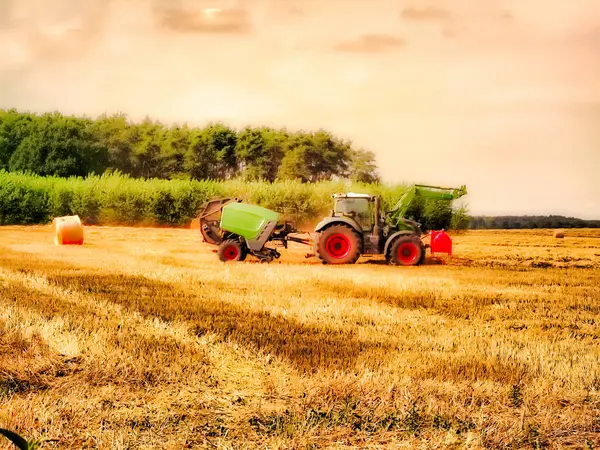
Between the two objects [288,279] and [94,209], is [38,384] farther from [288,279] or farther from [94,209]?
[94,209]

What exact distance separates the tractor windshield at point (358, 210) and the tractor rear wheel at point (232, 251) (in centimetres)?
187

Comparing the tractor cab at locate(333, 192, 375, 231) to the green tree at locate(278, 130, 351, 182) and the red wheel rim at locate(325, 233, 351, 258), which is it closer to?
the red wheel rim at locate(325, 233, 351, 258)

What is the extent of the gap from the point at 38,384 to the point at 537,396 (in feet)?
11.0

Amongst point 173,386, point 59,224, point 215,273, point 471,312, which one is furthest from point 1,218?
point 173,386

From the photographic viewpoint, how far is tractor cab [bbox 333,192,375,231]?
47.7 feet

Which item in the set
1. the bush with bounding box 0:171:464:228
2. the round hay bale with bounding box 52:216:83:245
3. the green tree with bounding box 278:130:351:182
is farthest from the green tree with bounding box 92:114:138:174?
the round hay bale with bounding box 52:216:83:245

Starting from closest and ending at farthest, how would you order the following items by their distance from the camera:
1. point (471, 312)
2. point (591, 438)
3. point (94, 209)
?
point (591, 438) → point (471, 312) → point (94, 209)

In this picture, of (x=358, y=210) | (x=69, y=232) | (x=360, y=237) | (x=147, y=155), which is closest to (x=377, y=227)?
(x=360, y=237)

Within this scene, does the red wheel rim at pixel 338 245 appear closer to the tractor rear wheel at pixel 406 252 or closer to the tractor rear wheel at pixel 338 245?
the tractor rear wheel at pixel 338 245

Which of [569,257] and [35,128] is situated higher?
[35,128]

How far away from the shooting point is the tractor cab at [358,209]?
47.7ft

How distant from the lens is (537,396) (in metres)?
5.40

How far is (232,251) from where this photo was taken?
14.5 metres

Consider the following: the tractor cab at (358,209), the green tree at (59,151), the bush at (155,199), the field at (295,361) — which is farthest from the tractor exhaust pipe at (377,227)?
the green tree at (59,151)
